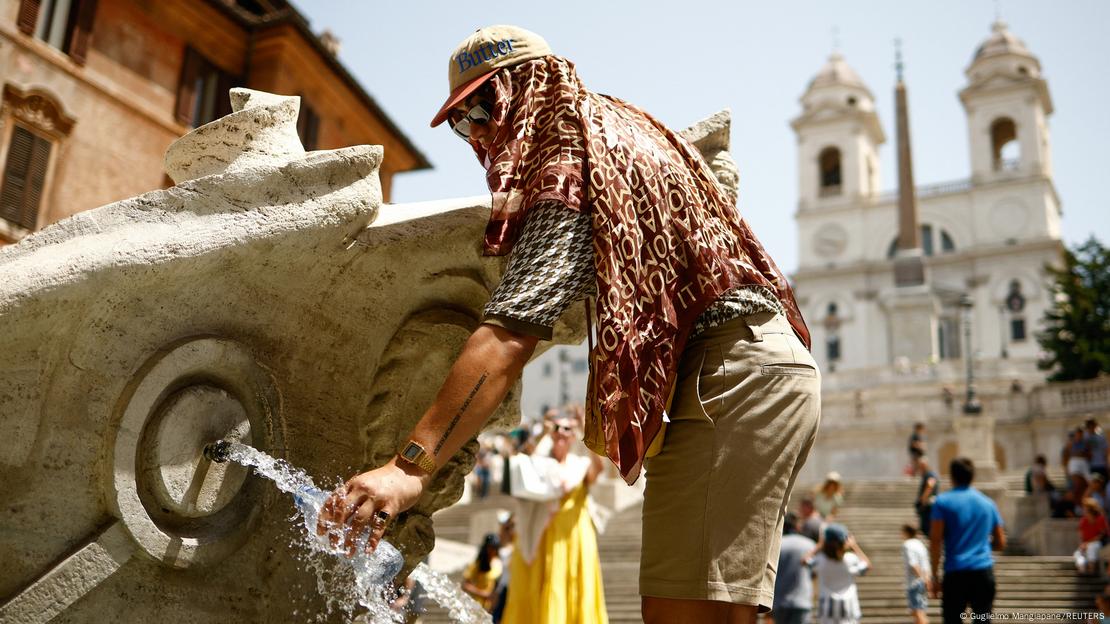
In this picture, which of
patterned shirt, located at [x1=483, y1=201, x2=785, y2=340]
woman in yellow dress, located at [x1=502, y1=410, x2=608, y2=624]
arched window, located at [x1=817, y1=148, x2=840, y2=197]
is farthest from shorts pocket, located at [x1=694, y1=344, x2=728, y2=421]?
arched window, located at [x1=817, y1=148, x2=840, y2=197]

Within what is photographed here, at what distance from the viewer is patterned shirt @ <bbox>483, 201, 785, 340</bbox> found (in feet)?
6.84

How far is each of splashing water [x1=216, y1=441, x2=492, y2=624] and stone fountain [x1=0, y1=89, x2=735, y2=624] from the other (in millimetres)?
63

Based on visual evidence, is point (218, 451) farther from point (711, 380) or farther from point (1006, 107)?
point (1006, 107)

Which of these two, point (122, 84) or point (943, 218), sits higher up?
point (943, 218)

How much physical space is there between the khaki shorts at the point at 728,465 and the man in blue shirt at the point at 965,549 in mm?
6003

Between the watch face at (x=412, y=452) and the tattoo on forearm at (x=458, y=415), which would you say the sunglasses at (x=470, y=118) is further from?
the watch face at (x=412, y=452)

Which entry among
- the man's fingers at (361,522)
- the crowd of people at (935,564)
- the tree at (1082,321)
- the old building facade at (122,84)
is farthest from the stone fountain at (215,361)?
the tree at (1082,321)

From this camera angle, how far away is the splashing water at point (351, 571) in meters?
2.31

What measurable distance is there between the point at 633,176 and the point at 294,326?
107cm

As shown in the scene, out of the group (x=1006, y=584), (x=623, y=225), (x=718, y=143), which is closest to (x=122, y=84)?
(x=1006, y=584)

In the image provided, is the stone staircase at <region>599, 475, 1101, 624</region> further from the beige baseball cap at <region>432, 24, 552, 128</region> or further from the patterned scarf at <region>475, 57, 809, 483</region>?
the beige baseball cap at <region>432, 24, 552, 128</region>

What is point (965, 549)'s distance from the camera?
7.71 m

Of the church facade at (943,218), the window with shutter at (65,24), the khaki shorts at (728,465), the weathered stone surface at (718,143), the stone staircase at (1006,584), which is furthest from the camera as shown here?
the church facade at (943,218)

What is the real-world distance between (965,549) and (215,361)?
22.0 feet
